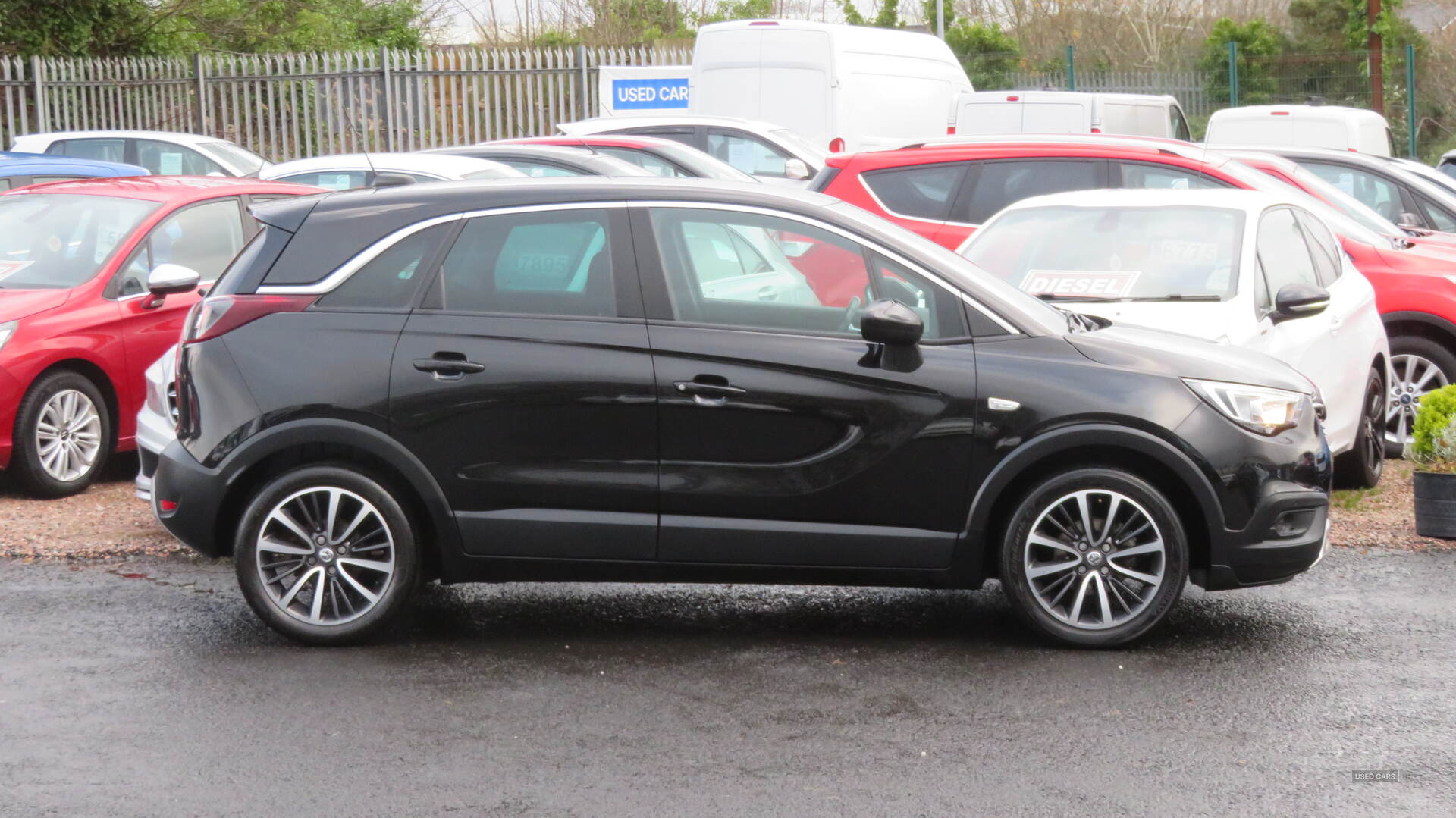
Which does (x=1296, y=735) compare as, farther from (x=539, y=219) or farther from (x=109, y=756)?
(x=109, y=756)

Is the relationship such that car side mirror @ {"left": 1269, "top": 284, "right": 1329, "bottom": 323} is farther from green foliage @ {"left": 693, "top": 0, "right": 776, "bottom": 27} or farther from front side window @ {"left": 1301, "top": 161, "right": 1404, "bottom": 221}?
green foliage @ {"left": 693, "top": 0, "right": 776, "bottom": 27}

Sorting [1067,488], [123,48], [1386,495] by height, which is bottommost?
[1386,495]

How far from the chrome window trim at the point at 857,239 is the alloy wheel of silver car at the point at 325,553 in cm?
153

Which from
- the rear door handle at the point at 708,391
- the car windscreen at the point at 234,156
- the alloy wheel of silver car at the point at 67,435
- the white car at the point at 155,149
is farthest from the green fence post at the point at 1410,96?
the rear door handle at the point at 708,391

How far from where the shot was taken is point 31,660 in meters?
5.87

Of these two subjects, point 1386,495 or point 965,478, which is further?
point 1386,495

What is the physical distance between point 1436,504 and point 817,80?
12.3 m

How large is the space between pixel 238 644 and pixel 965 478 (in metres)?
2.76

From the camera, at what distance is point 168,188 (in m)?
9.71

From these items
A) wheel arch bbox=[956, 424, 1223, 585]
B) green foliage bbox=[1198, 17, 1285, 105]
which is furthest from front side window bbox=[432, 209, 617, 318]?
green foliage bbox=[1198, 17, 1285, 105]

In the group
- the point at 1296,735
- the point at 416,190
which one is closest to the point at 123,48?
the point at 416,190

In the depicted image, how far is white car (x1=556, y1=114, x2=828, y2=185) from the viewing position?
55.6 feet

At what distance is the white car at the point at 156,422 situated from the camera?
24.0 ft

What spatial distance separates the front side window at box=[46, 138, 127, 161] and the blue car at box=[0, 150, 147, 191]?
554 cm
